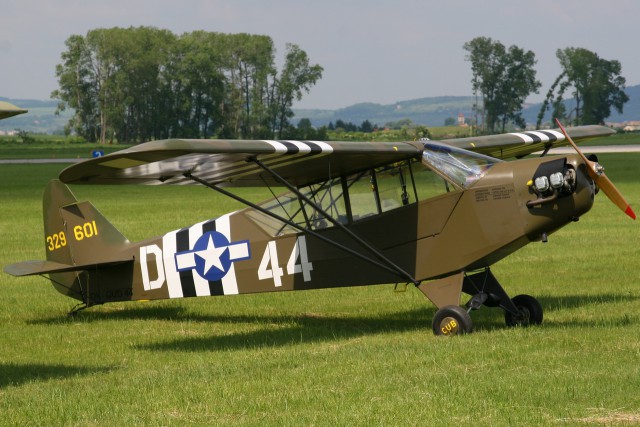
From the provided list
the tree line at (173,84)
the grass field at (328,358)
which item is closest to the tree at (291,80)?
the tree line at (173,84)

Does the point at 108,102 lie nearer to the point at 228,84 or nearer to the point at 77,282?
the point at 228,84

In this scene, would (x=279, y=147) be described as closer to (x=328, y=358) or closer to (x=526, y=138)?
(x=328, y=358)

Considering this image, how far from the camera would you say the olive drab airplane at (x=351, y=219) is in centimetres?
1094

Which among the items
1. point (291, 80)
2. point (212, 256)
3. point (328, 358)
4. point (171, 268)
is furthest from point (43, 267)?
point (291, 80)

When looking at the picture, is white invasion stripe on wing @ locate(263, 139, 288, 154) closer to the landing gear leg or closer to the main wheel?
the main wheel

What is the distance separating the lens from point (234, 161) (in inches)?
448

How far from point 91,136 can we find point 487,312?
131298 mm

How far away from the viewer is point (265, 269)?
1280 cm

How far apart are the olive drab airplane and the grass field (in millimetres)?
566

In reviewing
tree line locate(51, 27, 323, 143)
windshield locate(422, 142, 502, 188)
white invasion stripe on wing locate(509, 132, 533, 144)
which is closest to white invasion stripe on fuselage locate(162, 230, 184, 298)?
windshield locate(422, 142, 502, 188)

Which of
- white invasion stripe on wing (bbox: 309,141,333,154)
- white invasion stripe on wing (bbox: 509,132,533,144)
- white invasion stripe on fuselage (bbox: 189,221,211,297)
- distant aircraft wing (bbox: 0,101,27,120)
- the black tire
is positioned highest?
distant aircraft wing (bbox: 0,101,27,120)

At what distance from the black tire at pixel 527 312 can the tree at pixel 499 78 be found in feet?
484

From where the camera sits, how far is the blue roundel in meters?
13.1

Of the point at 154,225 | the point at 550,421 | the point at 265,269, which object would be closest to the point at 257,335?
the point at 265,269
